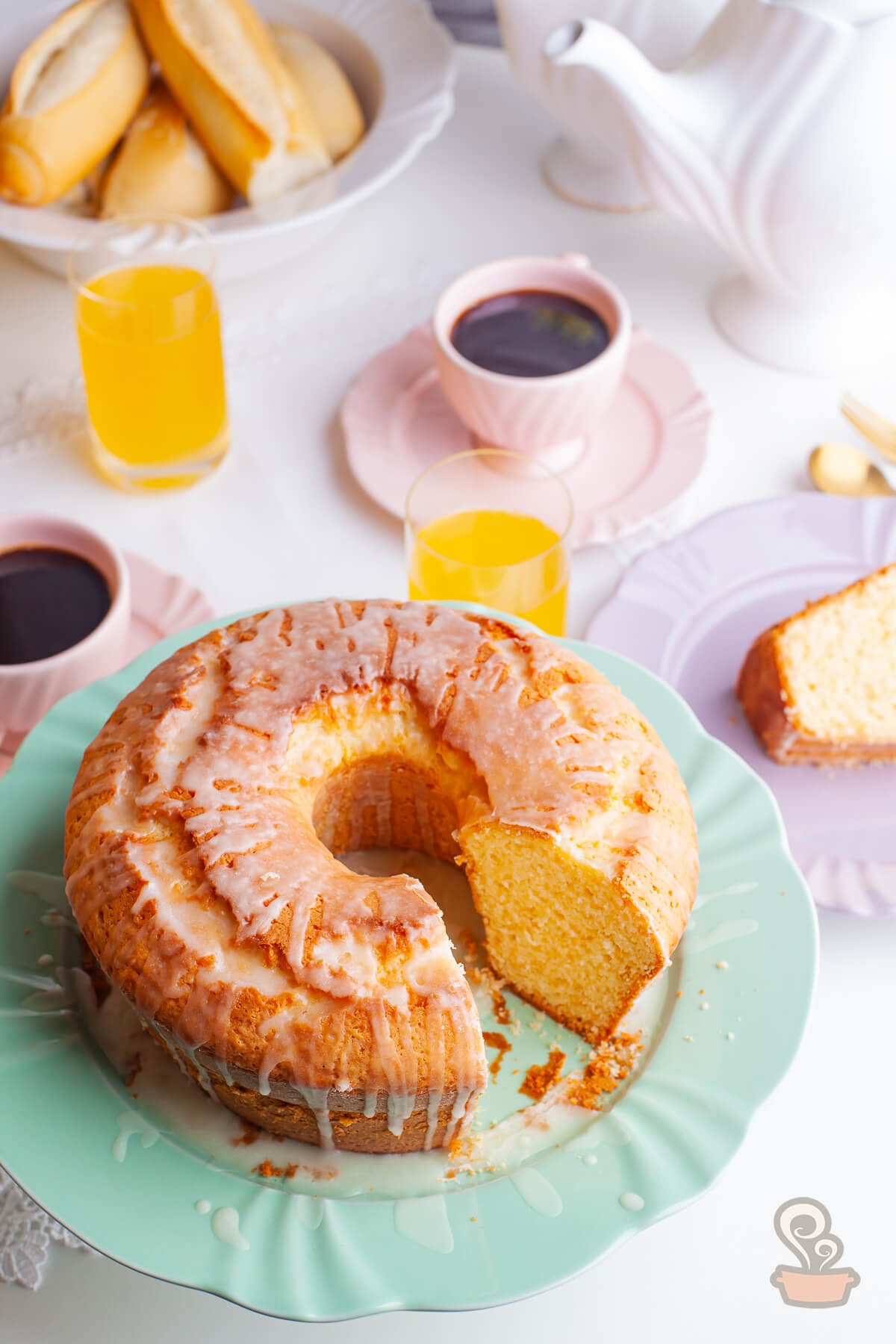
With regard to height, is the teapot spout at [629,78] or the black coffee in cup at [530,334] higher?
the teapot spout at [629,78]

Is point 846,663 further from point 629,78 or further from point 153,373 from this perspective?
point 153,373

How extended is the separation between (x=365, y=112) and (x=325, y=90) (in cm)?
20

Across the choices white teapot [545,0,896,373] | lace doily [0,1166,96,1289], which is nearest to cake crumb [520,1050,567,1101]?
lace doily [0,1166,96,1289]

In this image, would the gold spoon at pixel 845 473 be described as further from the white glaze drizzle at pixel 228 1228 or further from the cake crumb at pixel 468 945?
the white glaze drizzle at pixel 228 1228

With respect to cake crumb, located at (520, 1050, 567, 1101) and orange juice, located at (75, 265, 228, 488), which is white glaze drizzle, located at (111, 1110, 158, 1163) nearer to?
cake crumb, located at (520, 1050, 567, 1101)

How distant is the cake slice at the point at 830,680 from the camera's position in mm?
1978

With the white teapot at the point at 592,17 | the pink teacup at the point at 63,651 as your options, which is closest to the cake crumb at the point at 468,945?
the pink teacup at the point at 63,651

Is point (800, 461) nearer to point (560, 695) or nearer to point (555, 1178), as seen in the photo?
point (560, 695)

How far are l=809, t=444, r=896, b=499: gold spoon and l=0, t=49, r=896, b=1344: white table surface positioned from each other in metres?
0.07

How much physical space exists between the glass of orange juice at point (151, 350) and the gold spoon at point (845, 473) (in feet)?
3.80

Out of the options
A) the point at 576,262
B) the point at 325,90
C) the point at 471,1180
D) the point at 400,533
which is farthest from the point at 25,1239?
the point at 325,90

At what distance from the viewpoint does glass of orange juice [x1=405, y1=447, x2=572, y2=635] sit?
6.59 ft

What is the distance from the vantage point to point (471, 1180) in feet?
4.81

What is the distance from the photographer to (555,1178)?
1.43m
